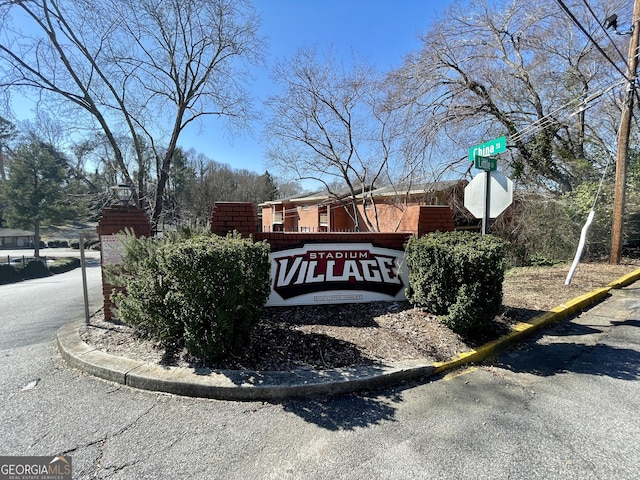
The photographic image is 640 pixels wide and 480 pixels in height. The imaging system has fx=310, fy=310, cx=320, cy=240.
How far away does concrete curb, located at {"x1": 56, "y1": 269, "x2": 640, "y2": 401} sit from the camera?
2990mm

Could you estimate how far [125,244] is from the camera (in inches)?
161

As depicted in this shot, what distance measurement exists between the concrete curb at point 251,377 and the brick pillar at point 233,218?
205cm

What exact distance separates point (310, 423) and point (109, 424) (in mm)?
1701

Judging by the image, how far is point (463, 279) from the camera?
404 cm

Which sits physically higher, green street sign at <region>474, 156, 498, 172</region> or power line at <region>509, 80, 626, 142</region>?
power line at <region>509, 80, 626, 142</region>

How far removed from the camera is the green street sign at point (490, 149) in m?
4.61

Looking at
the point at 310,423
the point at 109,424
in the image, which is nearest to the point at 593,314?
the point at 310,423

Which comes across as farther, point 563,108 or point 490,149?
point 563,108

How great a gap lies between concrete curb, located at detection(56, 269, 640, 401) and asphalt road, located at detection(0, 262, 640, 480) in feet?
0.31

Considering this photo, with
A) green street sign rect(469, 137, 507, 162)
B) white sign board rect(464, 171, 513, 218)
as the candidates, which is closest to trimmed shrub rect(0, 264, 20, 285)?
white sign board rect(464, 171, 513, 218)

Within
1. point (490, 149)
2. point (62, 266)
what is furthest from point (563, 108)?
point (62, 266)

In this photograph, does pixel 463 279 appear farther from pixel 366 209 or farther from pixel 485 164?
pixel 366 209

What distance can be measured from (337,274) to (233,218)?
6.52 ft

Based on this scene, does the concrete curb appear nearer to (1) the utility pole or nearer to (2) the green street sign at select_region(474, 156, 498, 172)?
(2) the green street sign at select_region(474, 156, 498, 172)
